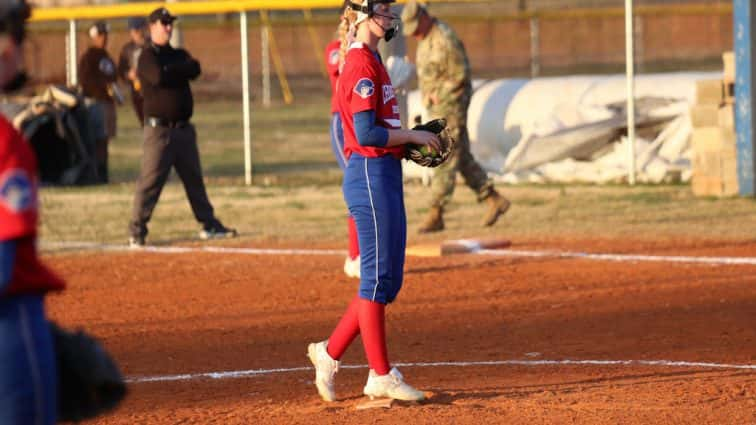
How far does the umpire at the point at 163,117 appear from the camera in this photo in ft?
43.3

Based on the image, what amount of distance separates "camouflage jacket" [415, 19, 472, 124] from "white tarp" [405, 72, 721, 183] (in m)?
4.15

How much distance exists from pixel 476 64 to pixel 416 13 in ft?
109

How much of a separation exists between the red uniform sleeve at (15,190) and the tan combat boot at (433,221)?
10.6 metres

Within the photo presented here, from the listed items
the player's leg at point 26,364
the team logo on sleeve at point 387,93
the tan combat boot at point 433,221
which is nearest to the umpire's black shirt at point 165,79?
the tan combat boot at point 433,221

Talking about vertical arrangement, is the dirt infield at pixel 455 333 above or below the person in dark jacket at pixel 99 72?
below

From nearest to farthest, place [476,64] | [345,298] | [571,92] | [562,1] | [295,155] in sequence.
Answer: [345,298], [571,92], [295,155], [476,64], [562,1]

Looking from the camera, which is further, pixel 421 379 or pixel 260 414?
pixel 421 379

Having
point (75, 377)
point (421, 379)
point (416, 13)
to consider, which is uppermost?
point (416, 13)

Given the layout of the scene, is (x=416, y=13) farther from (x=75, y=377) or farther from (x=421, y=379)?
(x=75, y=377)

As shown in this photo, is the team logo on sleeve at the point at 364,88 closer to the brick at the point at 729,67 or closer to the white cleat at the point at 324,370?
the white cleat at the point at 324,370

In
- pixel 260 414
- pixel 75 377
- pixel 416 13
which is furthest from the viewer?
pixel 416 13

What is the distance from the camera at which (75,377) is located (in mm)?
3979

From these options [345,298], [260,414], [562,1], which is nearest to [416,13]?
[345,298]

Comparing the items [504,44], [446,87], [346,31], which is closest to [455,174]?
[446,87]
